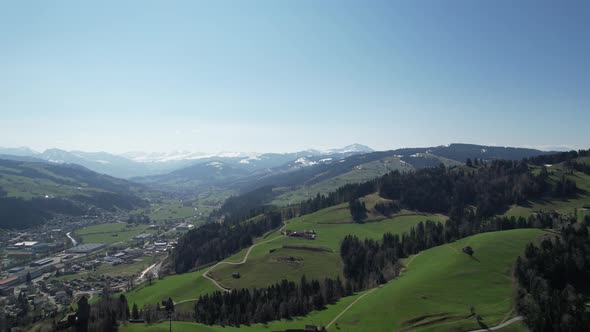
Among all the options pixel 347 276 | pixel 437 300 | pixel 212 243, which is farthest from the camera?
pixel 212 243

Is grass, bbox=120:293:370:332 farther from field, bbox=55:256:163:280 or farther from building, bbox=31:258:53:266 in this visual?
building, bbox=31:258:53:266

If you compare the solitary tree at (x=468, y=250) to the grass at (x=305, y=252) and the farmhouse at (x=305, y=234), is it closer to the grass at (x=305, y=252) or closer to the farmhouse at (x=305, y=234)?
the grass at (x=305, y=252)

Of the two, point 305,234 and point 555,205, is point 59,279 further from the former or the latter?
point 555,205

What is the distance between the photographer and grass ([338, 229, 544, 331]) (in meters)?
71.2

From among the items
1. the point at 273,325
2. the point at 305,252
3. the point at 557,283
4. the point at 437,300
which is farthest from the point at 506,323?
the point at 305,252

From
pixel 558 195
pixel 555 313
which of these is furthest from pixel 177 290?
pixel 558 195

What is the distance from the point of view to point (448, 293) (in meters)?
83.6

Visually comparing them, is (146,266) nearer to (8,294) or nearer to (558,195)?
(8,294)

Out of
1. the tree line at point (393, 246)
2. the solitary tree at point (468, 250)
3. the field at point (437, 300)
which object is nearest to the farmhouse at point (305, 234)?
the tree line at point (393, 246)

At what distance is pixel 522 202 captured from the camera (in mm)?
187250

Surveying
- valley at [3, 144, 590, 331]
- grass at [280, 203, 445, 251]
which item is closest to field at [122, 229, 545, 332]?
valley at [3, 144, 590, 331]

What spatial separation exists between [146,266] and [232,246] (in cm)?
4658

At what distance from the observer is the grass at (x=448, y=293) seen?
7119cm

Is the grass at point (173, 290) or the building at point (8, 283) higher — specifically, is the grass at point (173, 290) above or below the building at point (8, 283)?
above
